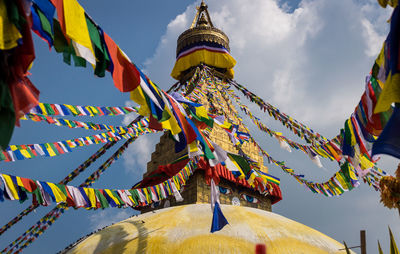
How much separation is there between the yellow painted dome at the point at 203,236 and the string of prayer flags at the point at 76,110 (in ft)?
6.80

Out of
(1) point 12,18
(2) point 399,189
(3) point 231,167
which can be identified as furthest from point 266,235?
(1) point 12,18

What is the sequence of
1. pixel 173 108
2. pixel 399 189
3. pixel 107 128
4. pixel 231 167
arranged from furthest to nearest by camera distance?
pixel 107 128
pixel 231 167
pixel 173 108
pixel 399 189

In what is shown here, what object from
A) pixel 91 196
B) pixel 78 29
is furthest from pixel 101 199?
pixel 78 29

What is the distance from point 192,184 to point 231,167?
345 centimetres

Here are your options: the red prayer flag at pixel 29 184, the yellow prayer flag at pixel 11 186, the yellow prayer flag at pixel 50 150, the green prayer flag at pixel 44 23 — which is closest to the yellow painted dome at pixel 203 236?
the red prayer flag at pixel 29 184

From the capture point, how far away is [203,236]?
17.3 feet

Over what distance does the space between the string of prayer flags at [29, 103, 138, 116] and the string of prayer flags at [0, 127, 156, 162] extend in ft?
2.57

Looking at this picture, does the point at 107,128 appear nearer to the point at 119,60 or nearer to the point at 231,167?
the point at 231,167

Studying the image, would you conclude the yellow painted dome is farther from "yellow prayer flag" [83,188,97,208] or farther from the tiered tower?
the tiered tower

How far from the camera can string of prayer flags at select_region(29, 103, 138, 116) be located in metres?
5.96

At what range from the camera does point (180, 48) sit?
15109 millimetres

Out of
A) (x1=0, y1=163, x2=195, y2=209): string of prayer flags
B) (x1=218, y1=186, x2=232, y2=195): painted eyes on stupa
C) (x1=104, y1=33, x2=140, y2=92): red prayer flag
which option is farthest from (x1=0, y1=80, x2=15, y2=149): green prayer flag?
(x1=218, y1=186, x2=232, y2=195): painted eyes on stupa

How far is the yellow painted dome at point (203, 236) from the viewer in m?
5.13

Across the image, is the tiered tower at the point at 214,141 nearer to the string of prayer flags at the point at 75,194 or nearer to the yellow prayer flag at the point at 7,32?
the string of prayer flags at the point at 75,194
